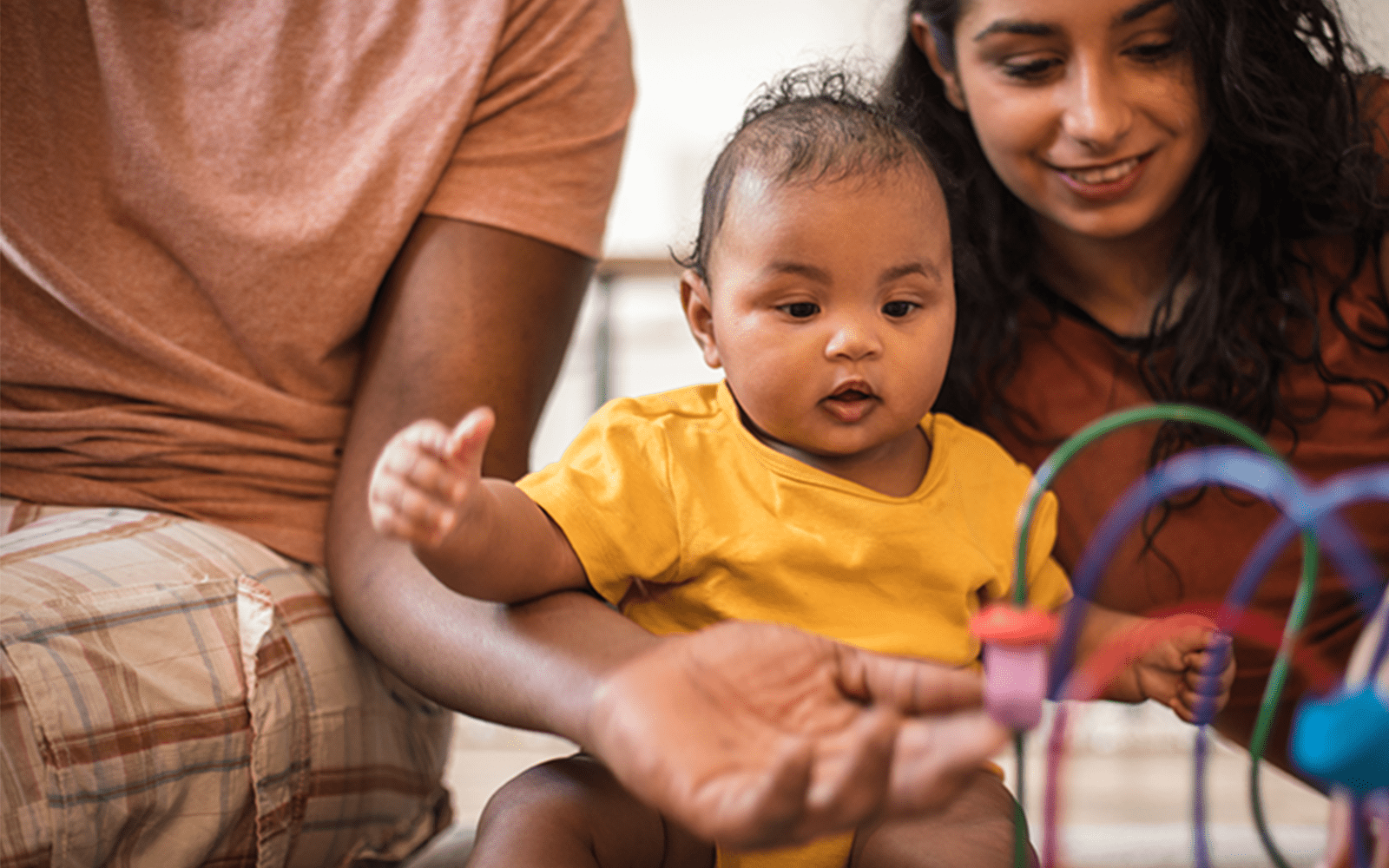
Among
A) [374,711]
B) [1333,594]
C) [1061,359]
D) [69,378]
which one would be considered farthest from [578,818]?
[1333,594]

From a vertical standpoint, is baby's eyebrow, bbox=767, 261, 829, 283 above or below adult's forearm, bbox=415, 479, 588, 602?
above

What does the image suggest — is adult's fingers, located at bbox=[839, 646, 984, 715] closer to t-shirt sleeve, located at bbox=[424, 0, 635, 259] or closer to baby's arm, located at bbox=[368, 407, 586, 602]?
baby's arm, located at bbox=[368, 407, 586, 602]

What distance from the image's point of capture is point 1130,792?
6.67 feet

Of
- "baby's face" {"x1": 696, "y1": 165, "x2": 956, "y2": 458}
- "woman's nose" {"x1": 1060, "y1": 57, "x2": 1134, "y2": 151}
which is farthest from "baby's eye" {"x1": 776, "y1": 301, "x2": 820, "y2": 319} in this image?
"woman's nose" {"x1": 1060, "y1": 57, "x2": 1134, "y2": 151}

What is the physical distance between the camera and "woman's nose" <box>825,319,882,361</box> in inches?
32.5

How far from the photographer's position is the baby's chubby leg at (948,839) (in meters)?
0.75

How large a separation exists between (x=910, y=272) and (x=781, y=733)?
415mm

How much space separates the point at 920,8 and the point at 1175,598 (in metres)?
0.66

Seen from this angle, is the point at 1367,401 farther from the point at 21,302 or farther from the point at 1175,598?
the point at 21,302

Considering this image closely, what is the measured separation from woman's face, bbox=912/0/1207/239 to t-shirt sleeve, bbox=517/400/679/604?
1.59 ft

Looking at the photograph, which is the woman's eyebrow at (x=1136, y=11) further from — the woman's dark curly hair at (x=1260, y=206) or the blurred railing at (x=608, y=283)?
the blurred railing at (x=608, y=283)

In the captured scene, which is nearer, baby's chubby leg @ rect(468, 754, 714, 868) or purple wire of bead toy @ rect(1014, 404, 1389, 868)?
purple wire of bead toy @ rect(1014, 404, 1389, 868)

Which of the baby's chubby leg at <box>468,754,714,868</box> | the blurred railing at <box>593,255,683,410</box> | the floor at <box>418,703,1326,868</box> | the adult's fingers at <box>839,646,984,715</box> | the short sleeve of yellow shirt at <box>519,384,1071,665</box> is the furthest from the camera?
the blurred railing at <box>593,255,683,410</box>

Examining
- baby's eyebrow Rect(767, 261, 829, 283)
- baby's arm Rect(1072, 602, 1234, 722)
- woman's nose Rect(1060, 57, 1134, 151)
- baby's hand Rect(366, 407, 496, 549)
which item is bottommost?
baby's arm Rect(1072, 602, 1234, 722)
